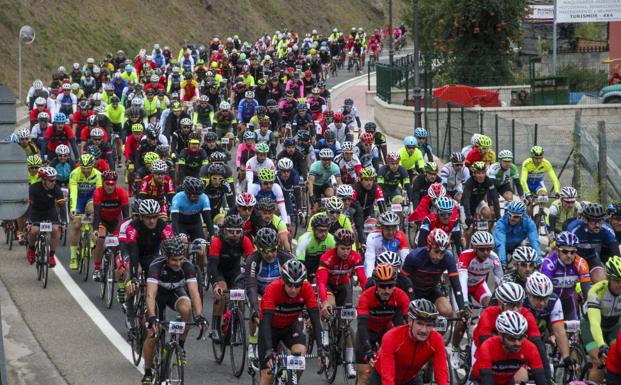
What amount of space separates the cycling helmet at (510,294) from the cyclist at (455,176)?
9.69 m

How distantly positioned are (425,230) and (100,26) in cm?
4634

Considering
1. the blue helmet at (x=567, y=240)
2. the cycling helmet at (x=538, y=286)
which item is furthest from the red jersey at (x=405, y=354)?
the blue helmet at (x=567, y=240)

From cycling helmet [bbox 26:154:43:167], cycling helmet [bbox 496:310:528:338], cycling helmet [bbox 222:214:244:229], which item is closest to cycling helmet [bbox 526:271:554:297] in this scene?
cycling helmet [bbox 496:310:528:338]

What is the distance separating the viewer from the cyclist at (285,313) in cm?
1194

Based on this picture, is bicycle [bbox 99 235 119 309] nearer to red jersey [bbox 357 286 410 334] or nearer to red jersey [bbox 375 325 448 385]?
red jersey [bbox 357 286 410 334]

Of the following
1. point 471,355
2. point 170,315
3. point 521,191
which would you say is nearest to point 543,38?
point 521,191

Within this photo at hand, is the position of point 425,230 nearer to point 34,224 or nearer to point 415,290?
point 415,290

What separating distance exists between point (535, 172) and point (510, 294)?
1046 cm

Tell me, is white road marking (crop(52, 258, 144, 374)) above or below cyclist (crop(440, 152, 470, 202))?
below

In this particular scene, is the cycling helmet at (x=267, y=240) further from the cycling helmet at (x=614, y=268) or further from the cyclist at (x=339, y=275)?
the cycling helmet at (x=614, y=268)

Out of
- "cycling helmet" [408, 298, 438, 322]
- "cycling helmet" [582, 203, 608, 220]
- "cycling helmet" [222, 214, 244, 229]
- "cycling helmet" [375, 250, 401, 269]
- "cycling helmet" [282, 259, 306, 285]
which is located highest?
"cycling helmet" [582, 203, 608, 220]

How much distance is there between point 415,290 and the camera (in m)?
13.9

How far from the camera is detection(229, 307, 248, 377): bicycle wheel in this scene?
558 inches

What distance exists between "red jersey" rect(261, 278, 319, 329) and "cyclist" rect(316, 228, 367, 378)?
1283 mm
